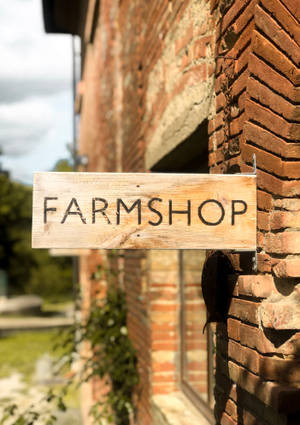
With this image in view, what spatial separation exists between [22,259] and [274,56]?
97.5 feet

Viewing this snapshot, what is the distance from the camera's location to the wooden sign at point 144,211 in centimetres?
185

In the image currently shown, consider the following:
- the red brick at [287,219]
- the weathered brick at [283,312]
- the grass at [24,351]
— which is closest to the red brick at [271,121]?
the red brick at [287,219]

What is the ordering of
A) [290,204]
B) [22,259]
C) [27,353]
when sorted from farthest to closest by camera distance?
[22,259] → [27,353] → [290,204]

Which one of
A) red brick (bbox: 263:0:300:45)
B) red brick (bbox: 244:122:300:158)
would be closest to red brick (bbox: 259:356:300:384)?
red brick (bbox: 244:122:300:158)

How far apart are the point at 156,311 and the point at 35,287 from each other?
29.3 meters

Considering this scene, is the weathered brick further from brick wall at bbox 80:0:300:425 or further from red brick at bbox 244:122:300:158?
red brick at bbox 244:122:300:158

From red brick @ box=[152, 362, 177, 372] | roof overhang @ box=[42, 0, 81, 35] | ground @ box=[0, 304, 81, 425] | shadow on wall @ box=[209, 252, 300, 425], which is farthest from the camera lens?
roof overhang @ box=[42, 0, 81, 35]

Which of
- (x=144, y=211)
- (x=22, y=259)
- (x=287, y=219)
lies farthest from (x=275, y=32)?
(x=22, y=259)

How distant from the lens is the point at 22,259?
30641 mm

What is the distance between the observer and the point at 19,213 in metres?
30.3

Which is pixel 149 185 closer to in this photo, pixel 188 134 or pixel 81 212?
pixel 81 212

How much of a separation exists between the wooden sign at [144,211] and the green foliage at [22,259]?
2583 centimetres

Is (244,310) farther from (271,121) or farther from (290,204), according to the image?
(271,121)

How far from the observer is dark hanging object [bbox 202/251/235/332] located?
223cm
